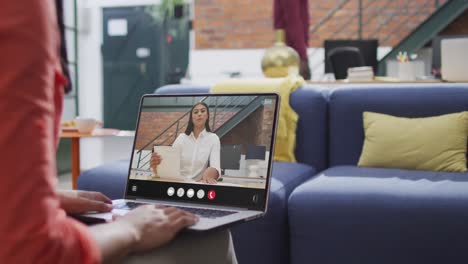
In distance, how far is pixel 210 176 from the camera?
1.31m

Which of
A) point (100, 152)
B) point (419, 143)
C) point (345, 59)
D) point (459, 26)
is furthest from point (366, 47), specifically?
point (419, 143)

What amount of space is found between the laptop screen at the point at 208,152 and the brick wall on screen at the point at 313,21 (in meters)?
6.07

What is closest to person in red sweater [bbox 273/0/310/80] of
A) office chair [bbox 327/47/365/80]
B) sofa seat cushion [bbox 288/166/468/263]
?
office chair [bbox 327/47/365/80]

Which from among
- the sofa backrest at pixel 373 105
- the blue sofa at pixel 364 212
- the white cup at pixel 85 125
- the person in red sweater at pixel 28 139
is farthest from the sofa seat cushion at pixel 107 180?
the person in red sweater at pixel 28 139

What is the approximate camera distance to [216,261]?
97cm

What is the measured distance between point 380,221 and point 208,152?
954mm

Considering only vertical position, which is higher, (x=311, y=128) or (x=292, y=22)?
(x=292, y=22)

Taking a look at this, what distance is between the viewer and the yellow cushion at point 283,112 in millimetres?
2891

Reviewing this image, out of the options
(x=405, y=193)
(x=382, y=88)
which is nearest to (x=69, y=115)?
(x=382, y=88)

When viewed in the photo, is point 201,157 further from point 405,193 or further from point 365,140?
point 365,140

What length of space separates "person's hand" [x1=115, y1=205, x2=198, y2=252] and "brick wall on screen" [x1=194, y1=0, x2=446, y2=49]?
6591 mm

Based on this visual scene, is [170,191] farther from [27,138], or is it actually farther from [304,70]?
[304,70]

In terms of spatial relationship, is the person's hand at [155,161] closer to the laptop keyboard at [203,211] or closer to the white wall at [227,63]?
the laptop keyboard at [203,211]

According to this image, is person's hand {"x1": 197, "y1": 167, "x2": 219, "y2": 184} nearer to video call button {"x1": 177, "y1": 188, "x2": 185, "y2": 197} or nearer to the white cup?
video call button {"x1": 177, "y1": 188, "x2": 185, "y2": 197}
